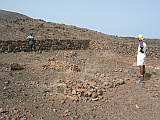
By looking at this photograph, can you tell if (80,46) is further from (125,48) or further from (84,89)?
(84,89)

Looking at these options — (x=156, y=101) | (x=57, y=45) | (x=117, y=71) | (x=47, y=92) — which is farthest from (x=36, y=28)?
(x=156, y=101)

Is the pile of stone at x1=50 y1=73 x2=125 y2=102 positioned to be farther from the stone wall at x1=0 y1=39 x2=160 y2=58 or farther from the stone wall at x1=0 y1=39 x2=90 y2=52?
the stone wall at x1=0 y1=39 x2=90 y2=52

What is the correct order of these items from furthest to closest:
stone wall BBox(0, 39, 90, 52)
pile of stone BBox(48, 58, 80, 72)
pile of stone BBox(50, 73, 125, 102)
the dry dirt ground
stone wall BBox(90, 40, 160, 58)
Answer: stone wall BBox(90, 40, 160, 58), stone wall BBox(0, 39, 90, 52), pile of stone BBox(48, 58, 80, 72), pile of stone BBox(50, 73, 125, 102), the dry dirt ground

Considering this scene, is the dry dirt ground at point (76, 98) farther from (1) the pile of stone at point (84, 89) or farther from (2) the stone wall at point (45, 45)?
(2) the stone wall at point (45, 45)

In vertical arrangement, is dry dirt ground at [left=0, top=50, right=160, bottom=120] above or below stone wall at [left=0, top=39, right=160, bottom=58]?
below

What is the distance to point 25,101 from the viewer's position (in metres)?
4.50

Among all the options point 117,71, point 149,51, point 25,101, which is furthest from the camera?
point 149,51

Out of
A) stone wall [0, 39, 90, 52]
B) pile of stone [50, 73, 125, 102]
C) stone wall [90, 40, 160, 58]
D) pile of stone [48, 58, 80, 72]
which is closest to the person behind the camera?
pile of stone [50, 73, 125, 102]

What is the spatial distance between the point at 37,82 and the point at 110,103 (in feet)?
8.11

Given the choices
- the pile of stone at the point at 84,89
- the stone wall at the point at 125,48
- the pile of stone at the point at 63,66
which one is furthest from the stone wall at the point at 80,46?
the pile of stone at the point at 84,89

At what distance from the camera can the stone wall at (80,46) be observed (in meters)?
12.3

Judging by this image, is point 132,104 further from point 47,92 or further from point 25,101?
point 25,101

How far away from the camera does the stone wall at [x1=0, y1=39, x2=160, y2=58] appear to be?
12.3 metres

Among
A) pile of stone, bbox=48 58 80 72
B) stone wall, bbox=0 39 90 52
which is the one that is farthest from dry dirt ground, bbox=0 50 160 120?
stone wall, bbox=0 39 90 52
